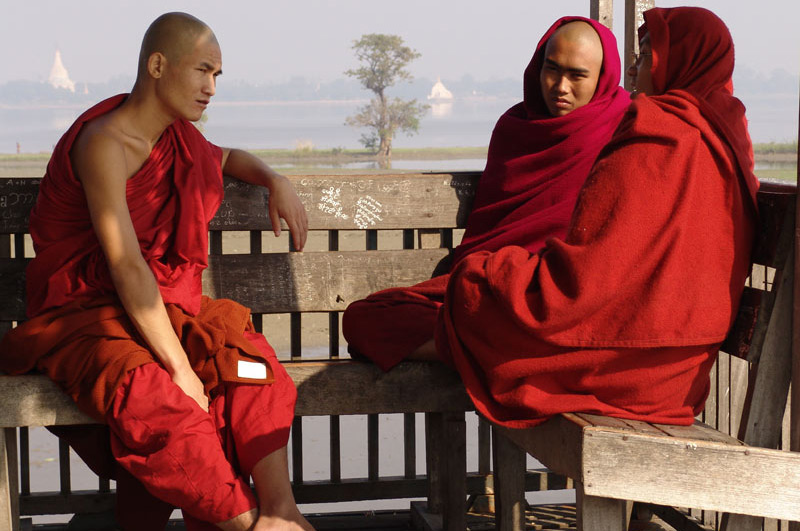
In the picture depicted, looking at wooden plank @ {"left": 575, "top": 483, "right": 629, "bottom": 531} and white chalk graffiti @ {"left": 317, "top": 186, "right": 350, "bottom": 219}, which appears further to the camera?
white chalk graffiti @ {"left": 317, "top": 186, "right": 350, "bottom": 219}

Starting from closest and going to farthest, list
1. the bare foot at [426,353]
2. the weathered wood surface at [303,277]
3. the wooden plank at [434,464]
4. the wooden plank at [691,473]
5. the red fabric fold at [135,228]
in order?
the wooden plank at [691,473] < the red fabric fold at [135,228] < the bare foot at [426,353] < the weathered wood surface at [303,277] < the wooden plank at [434,464]

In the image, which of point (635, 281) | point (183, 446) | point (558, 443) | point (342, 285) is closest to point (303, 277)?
point (342, 285)

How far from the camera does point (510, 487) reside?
3.78m

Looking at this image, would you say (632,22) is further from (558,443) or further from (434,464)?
(558,443)

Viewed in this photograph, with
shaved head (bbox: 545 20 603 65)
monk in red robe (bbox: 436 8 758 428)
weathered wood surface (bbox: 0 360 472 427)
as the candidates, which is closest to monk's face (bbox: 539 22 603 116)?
Answer: shaved head (bbox: 545 20 603 65)

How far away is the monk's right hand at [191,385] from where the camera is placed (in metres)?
3.15

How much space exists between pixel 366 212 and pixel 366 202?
0.13 feet

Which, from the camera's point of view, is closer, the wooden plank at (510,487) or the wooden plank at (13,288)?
the wooden plank at (510,487)

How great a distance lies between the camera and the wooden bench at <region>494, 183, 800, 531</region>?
2.68 meters

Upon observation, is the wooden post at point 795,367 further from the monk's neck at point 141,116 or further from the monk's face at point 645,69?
the monk's neck at point 141,116

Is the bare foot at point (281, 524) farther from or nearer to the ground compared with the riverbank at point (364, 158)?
nearer to the ground

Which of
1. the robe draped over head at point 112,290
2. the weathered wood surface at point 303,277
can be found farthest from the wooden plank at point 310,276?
the robe draped over head at point 112,290

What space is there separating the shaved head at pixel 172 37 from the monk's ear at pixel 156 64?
11 millimetres

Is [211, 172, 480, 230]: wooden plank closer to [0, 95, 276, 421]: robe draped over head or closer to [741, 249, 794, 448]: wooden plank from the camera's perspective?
[0, 95, 276, 421]: robe draped over head
